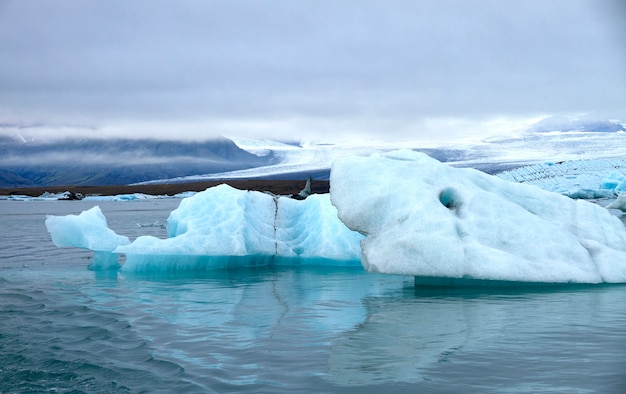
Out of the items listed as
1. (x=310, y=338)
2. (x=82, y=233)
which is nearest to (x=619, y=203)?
(x=82, y=233)

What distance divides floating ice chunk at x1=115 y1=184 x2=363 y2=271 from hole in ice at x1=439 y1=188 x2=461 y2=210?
126 inches

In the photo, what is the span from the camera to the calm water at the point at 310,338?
5.22 meters

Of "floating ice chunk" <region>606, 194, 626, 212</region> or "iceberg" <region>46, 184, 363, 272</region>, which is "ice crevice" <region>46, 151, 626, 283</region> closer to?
"iceberg" <region>46, 184, 363, 272</region>

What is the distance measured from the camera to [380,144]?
347 feet

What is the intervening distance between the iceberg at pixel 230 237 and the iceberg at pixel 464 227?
10.3 feet

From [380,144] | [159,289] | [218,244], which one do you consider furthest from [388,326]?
[380,144]

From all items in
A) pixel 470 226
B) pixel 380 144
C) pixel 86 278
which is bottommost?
pixel 86 278

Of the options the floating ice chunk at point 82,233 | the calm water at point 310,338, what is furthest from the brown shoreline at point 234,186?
the calm water at point 310,338

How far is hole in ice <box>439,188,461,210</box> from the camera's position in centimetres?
1019

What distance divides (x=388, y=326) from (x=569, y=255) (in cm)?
364

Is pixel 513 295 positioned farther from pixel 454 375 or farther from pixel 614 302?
pixel 454 375

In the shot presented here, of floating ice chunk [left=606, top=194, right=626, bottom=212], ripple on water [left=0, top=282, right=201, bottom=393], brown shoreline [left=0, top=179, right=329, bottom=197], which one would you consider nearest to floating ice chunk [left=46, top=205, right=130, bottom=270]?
ripple on water [left=0, top=282, right=201, bottom=393]

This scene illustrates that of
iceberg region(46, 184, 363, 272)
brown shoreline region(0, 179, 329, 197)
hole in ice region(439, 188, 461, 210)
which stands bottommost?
iceberg region(46, 184, 363, 272)

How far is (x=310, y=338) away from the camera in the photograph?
670 cm
